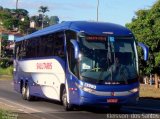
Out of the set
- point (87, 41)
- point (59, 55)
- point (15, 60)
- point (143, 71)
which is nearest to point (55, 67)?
point (59, 55)

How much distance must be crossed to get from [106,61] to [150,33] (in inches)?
860

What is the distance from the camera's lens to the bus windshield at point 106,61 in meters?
17.7

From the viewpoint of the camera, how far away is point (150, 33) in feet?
128

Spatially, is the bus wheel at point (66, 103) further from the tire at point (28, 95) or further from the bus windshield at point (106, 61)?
the tire at point (28, 95)

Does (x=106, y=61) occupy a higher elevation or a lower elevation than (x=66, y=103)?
higher

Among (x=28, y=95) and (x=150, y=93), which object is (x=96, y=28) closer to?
(x=28, y=95)

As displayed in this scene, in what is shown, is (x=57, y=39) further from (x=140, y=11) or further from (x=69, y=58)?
(x=140, y=11)

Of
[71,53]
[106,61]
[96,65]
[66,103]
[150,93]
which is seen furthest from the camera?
[150,93]

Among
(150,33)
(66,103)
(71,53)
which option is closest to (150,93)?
(150,33)

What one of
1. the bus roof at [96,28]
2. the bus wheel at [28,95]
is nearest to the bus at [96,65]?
the bus roof at [96,28]

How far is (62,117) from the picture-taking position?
55.8 ft

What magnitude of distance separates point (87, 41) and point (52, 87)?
3.62 meters

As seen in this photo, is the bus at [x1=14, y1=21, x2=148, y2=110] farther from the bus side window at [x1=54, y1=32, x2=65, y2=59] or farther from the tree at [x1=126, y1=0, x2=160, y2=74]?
the tree at [x1=126, y1=0, x2=160, y2=74]

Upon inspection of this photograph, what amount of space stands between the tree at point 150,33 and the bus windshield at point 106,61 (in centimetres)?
2057
